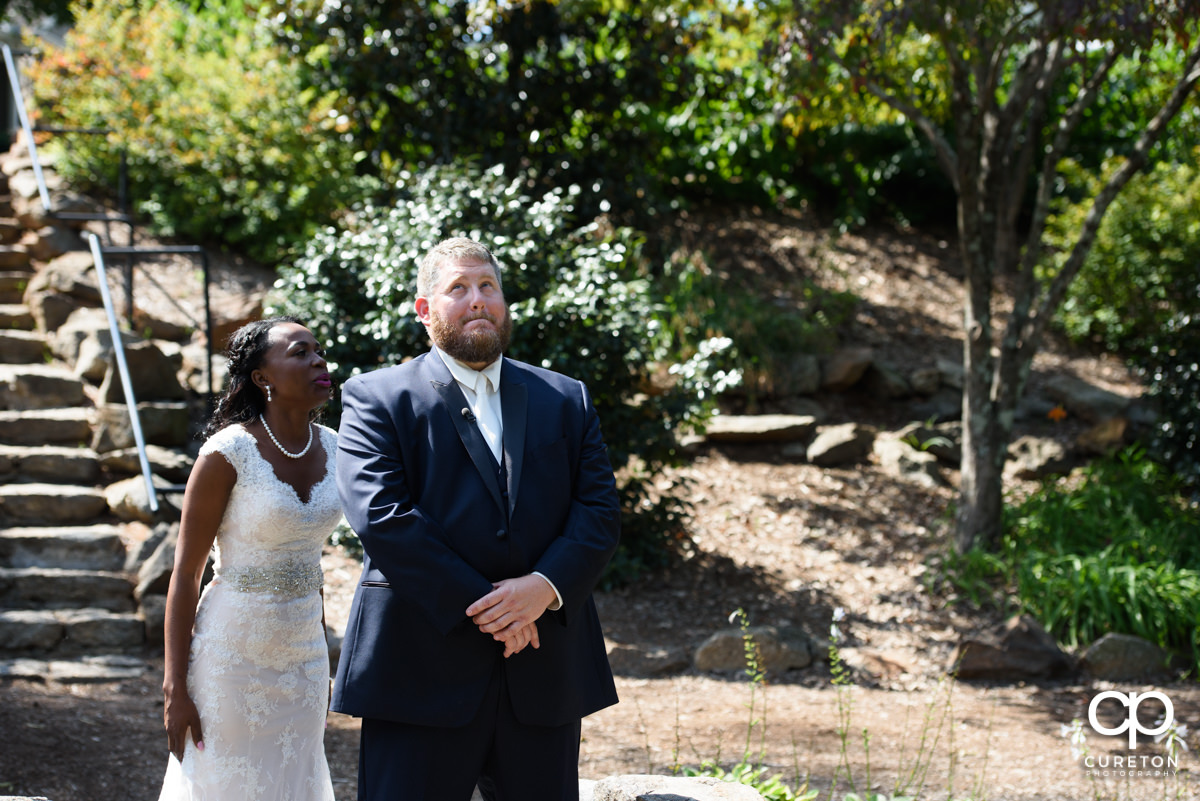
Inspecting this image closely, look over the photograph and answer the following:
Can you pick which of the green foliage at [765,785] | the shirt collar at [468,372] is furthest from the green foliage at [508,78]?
the shirt collar at [468,372]

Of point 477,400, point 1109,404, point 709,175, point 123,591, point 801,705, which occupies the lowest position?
point 801,705

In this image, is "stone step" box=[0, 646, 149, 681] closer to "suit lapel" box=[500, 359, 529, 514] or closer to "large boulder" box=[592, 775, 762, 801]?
"large boulder" box=[592, 775, 762, 801]

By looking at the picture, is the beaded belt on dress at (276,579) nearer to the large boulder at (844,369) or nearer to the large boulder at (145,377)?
the large boulder at (145,377)

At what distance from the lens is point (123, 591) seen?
19.2 ft

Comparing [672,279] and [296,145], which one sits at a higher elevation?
[296,145]

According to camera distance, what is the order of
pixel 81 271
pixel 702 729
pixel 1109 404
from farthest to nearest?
pixel 1109 404 → pixel 81 271 → pixel 702 729

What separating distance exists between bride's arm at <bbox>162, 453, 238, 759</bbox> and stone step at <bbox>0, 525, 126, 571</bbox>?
3.69 metres

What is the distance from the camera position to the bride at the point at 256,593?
2.75 meters

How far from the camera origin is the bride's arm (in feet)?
8.91

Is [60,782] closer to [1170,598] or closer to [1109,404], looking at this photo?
[1170,598]

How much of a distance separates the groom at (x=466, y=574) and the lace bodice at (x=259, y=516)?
384 mm

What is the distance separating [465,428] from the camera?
2553 millimetres

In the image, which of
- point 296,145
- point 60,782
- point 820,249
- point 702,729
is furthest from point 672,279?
point 60,782

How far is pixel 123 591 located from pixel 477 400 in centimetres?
411
